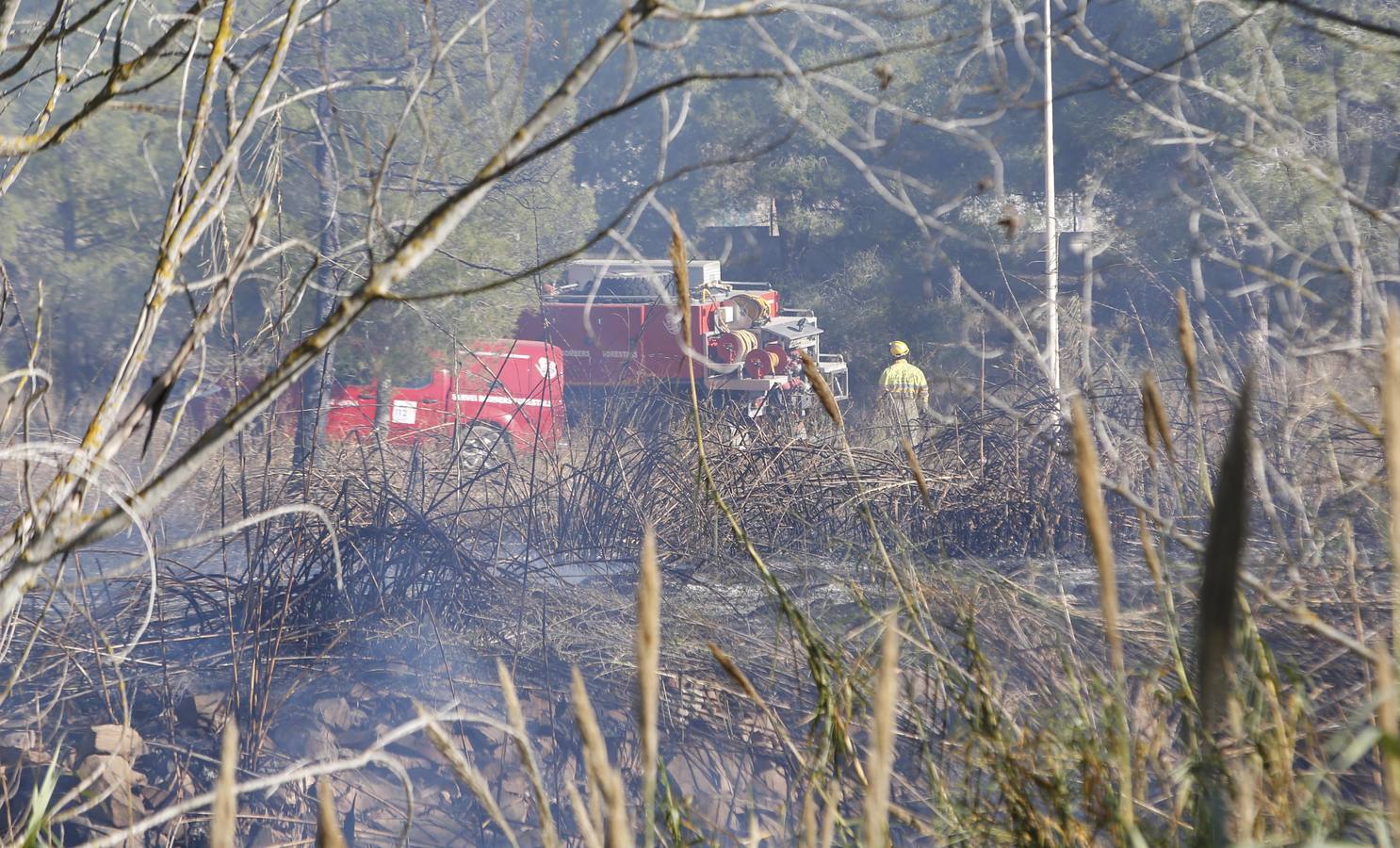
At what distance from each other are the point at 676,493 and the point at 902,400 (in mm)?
1631

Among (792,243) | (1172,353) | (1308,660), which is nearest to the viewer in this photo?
(1308,660)

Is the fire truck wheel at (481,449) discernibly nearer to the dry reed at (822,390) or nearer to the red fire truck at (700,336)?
the red fire truck at (700,336)

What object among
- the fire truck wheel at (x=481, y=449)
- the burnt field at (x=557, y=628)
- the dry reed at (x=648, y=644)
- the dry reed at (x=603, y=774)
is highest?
the fire truck wheel at (x=481, y=449)

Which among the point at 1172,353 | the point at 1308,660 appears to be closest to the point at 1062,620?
the point at 1308,660

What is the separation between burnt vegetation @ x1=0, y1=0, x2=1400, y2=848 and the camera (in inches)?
56.8

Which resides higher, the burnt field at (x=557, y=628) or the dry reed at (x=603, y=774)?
the dry reed at (x=603, y=774)

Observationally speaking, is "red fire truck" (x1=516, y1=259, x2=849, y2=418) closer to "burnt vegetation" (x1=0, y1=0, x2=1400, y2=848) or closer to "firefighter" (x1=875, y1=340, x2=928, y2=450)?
"burnt vegetation" (x1=0, y1=0, x2=1400, y2=848)

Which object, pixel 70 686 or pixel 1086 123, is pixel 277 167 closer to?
pixel 70 686

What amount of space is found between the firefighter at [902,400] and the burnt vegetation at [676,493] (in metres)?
0.16

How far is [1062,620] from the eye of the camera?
14.7ft

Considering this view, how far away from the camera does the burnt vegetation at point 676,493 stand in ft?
4.73

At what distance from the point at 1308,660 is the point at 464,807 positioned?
3.95m

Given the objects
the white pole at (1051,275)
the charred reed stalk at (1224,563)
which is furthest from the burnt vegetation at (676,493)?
the white pole at (1051,275)

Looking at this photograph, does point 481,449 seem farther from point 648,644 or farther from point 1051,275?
point 648,644
